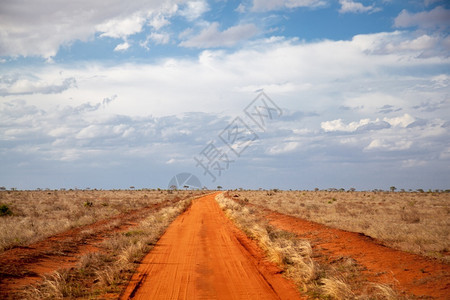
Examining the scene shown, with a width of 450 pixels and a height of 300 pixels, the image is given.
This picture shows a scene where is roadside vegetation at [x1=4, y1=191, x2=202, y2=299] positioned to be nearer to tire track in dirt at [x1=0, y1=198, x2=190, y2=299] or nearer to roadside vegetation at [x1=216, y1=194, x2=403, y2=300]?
tire track in dirt at [x1=0, y1=198, x2=190, y2=299]

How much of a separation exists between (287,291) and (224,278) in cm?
187

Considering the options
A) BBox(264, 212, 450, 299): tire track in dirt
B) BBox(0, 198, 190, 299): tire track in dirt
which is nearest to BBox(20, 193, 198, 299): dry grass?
BBox(0, 198, 190, 299): tire track in dirt

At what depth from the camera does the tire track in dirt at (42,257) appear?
8.44 meters

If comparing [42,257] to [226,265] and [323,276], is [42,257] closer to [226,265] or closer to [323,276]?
[226,265]

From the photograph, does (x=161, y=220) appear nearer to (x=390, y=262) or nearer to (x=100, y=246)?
(x=100, y=246)

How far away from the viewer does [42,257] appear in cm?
1110

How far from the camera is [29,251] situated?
38.1 ft

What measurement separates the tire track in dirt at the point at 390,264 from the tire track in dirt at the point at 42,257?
9303 millimetres

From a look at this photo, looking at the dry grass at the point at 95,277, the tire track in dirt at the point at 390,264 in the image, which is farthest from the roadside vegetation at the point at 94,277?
the tire track in dirt at the point at 390,264

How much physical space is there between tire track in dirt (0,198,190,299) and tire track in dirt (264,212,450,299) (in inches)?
366

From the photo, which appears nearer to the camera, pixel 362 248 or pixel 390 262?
pixel 390 262

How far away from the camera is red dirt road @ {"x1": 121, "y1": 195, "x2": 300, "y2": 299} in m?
7.82

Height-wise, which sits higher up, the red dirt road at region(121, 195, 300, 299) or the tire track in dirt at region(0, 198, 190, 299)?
the tire track in dirt at region(0, 198, 190, 299)

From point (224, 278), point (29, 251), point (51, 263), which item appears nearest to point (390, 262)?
point (224, 278)
